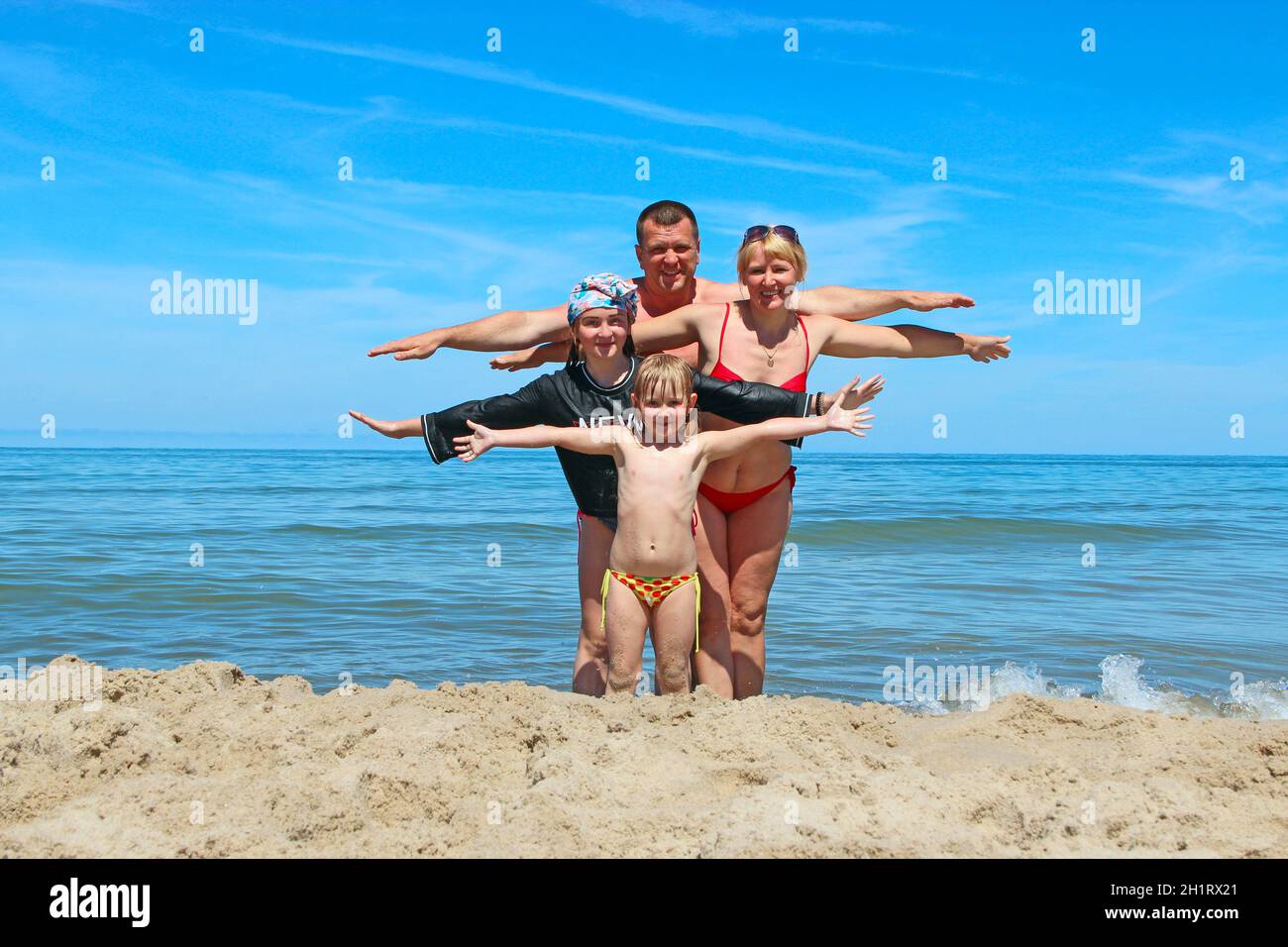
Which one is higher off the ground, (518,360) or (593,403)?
(518,360)

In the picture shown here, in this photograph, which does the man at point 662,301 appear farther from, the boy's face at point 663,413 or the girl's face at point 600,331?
the boy's face at point 663,413

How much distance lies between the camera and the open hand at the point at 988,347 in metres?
5.34

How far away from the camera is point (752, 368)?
16.6 ft

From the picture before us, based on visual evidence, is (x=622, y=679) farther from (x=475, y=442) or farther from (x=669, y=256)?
(x=669, y=256)

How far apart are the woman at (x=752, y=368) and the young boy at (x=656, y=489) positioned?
33 centimetres

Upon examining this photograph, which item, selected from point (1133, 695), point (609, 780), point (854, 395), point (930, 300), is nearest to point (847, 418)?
point (854, 395)

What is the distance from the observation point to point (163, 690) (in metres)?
4.90

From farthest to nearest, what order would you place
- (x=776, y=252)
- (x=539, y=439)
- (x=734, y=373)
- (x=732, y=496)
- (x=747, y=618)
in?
(x=747, y=618), (x=732, y=496), (x=734, y=373), (x=776, y=252), (x=539, y=439)

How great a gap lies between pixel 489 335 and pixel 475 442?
640 mm

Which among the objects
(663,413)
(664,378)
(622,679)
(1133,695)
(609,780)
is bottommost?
(1133,695)
